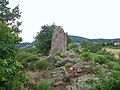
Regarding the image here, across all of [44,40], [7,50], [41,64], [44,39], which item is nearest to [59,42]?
[44,40]

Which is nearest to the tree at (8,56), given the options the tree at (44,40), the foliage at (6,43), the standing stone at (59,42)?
the foliage at (6,43)

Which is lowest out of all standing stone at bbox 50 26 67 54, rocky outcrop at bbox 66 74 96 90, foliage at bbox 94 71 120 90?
rocky outcrop at bbox 66 74 96 90

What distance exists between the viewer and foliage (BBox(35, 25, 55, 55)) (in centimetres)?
2920

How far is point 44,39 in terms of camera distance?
3072 centimetres

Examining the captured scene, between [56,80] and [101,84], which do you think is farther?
[56,80]

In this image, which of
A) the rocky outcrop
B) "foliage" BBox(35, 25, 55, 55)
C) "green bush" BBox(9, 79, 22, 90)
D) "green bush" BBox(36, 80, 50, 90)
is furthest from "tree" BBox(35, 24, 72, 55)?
"green bush" BBox(9, 79, 22, 90)

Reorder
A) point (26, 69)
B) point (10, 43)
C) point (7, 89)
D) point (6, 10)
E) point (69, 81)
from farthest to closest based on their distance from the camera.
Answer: point (6, 10), point (26, 69), point (69, 81), point (7, 89), point (10, 43)

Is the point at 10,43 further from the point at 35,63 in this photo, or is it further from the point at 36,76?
the point at 35,63

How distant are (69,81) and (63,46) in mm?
9521

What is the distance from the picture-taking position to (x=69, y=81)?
1603 centimetres

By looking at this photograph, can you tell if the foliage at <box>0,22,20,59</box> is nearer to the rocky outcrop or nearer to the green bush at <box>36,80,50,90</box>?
the green bush at <box>36,80,50,90</box>

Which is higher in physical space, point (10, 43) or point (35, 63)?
point (10, 43)

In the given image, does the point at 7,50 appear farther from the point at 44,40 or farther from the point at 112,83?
the point at 44,40

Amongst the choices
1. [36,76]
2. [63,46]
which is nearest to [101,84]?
[36,76]
